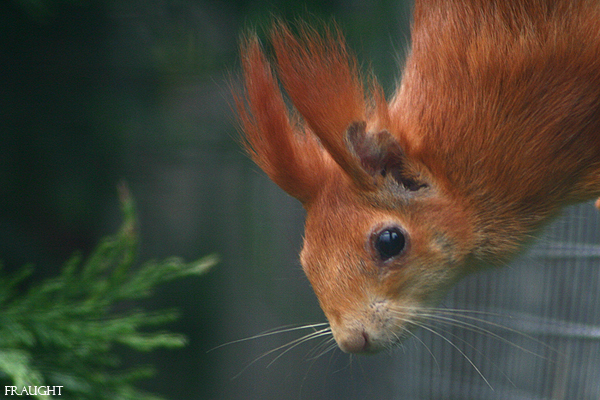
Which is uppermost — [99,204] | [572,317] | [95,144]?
[95,144]

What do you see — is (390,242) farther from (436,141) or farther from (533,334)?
(533,334)

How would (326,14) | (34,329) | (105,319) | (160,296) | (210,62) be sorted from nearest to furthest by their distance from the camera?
(34,329) < (105,319) < (326,14) < (210,62) < (160,296)

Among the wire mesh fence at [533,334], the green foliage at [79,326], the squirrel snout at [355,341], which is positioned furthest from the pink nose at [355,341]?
the wire mesh fence at [533,334]

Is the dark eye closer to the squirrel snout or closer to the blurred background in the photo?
the squirrel snout

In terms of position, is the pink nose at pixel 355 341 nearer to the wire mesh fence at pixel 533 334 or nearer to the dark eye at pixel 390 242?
the dark eye at pixel 390 242

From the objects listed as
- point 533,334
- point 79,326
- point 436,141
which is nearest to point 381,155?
point 436,141

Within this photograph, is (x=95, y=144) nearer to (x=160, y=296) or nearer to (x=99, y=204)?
(x=99, y=204)

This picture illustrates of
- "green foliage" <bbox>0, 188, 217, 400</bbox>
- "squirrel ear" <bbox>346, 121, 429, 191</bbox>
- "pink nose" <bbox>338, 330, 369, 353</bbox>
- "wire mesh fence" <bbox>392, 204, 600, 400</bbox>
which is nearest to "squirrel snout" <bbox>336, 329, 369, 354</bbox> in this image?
"pink nose" <bbox>338, 330, 369, 353</bbox>

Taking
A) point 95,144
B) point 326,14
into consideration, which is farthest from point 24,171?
point 326,14
